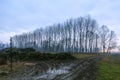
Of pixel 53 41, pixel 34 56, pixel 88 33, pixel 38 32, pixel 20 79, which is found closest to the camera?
pixel 20 79

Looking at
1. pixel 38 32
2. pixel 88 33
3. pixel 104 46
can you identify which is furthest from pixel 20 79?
pixel 38 32

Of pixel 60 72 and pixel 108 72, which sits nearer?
pixel 108 72

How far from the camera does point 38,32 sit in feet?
405

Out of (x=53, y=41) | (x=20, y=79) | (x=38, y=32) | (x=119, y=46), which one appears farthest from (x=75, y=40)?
(x=20, y=79)

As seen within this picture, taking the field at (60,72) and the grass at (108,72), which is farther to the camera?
the field at (60,72)

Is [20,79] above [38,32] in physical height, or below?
below

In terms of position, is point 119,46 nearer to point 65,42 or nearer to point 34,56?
point 65,42

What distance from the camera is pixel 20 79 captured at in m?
18.6

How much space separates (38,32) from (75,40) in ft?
102

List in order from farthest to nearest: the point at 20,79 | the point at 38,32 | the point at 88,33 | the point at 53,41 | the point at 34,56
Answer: the point at 38,32 → the point at 53,41 → the point at 88,33 → the point at 34,56 → the point at 20,79

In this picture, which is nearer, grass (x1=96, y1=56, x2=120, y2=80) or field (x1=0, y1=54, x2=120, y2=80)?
grass (x1=96, y1=56, x2=120, y2=80)

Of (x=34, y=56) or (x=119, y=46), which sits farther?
(x=119, y=46)

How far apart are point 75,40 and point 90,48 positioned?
27.6 ft

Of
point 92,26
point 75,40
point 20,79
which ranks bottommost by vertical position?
point 20,79
